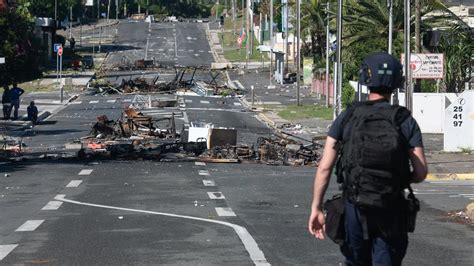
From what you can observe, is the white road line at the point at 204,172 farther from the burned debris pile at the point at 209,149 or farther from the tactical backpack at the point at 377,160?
the tactical backpack at the point at 377,160

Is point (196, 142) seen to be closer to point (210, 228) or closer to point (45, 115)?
point (210, 228)

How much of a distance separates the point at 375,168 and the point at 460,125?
92.4 feet

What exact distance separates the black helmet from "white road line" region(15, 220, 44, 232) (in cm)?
885

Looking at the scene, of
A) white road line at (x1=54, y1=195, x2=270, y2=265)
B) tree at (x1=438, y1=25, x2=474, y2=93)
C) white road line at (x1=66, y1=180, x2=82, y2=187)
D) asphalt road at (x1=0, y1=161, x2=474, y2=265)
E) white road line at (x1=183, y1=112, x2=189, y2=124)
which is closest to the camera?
white road line at (x1=54, y1=195, x2=270, y2=265)

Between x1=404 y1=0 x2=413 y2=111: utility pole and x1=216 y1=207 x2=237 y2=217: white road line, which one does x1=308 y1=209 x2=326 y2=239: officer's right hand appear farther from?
x1=404 y1=0 x2=413 y2=111: utility pole

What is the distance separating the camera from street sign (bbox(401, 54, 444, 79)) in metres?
36.6

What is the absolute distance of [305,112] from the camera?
2287 inches

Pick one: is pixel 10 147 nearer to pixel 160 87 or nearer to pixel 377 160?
pixel 377 160

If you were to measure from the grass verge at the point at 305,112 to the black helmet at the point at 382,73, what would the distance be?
150ft

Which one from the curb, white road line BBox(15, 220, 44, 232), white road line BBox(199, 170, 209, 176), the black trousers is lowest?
the curb

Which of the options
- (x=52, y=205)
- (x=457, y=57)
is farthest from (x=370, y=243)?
(x=457, y=57)

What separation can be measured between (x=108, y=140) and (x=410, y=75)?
35.7 ft

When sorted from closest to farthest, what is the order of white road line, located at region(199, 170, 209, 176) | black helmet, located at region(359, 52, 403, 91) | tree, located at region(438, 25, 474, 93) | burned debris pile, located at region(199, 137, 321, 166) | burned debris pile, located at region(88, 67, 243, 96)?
black helmet, located at region(359, 52, 403, 91) → white road line, located at region(199, 170, 209, 176) → burned debris pile, located at region(199, 137, 321, 166) → tree, located at region(438, 25, 474, 93) → burned debris pile, located at region(88, 67, 243, 96)

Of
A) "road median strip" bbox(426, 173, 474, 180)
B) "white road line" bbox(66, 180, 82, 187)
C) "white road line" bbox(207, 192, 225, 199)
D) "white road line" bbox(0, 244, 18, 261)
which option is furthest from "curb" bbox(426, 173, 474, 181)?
"white road line" bbox(0, 244, 18, 261)
